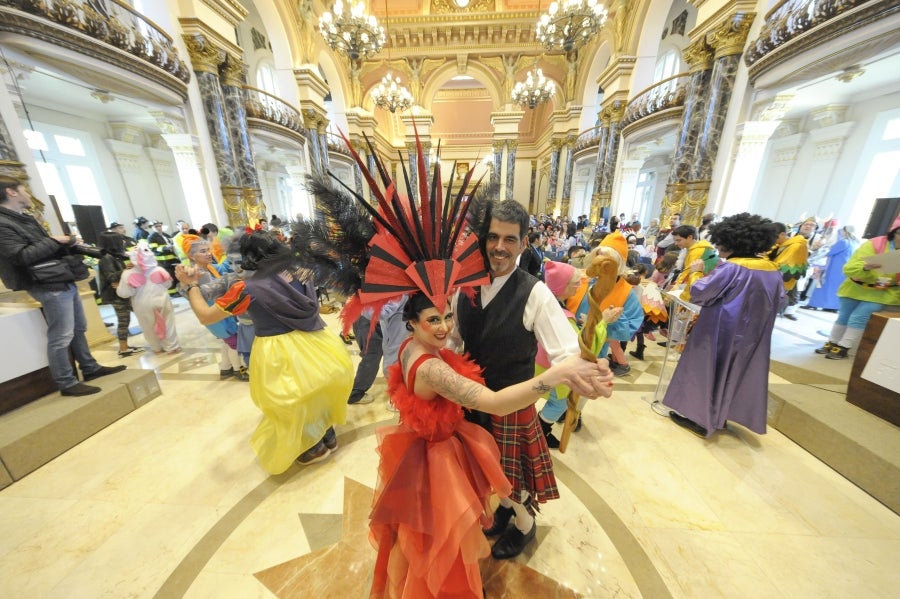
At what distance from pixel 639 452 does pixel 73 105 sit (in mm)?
14396

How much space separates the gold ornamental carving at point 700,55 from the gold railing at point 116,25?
1040 cm

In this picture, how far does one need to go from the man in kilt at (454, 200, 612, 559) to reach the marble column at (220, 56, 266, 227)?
8.20 m

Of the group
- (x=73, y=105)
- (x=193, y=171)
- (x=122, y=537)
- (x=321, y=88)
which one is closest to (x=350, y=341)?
(x=122, y=537)

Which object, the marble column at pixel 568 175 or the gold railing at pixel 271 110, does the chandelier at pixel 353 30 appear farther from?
the marble column at pixel 568 175

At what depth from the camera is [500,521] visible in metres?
1.74

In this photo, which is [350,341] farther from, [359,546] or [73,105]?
[73,105]

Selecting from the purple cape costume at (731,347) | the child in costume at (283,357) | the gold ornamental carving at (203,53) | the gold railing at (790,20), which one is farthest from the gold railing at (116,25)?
the gold railing at (790,20)

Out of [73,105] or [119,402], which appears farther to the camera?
[73,105]

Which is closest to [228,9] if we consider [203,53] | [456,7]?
[203,53]

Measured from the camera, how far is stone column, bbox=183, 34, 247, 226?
616 centimetres

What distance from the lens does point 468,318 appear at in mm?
1371

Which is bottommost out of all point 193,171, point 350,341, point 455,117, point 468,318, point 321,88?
point 350,341

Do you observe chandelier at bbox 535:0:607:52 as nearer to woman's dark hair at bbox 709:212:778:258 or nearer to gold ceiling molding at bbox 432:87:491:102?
woman's dark hair at bbox 709:212:778:258

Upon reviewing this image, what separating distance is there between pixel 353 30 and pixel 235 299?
329 inches
